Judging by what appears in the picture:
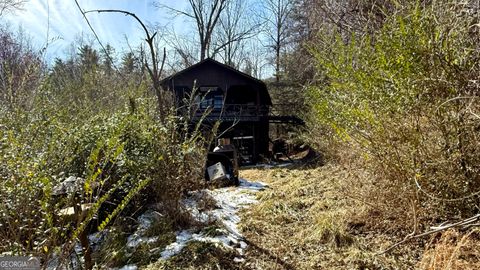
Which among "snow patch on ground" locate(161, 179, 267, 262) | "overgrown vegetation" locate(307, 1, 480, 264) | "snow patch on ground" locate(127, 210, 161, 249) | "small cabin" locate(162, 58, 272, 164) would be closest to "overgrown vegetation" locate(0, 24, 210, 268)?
"snow patch on ground" locate(127, 210, 161, 249)

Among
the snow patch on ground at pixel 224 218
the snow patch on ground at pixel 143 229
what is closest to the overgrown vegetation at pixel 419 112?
the snow patch on ground at pixel 224 218

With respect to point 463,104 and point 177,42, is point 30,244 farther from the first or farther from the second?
point 177,42

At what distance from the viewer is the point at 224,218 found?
4473 millimetres

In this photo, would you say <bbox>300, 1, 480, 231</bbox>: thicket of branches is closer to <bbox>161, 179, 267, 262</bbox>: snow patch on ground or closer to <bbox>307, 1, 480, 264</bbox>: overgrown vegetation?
<bbox>307, 1, 480, 264</bbox>: overgrown vegetation

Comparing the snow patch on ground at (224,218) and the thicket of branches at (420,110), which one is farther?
the snow patch on ground at (224,218)

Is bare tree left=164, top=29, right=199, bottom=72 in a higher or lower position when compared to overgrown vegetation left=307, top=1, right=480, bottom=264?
higher

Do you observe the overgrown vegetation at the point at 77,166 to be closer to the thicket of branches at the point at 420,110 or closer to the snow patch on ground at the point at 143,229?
the snow patch on ground at the point at 143,229

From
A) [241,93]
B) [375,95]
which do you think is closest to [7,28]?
[241,93]

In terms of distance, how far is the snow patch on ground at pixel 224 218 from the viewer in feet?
11.5

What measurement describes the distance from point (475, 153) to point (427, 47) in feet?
3.50

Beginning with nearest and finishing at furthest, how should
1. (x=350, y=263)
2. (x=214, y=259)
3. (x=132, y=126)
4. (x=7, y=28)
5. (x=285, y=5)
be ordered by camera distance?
1. (x=350, y=263)
2. (x=214, y=259)
3. (x=132, y=126)
4. (x=7, y=28)
5. (x=285, y=5)

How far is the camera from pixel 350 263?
9.54 feet

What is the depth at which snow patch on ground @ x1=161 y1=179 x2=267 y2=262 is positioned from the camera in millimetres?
3496

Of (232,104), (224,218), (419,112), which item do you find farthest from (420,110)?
(232,104)
